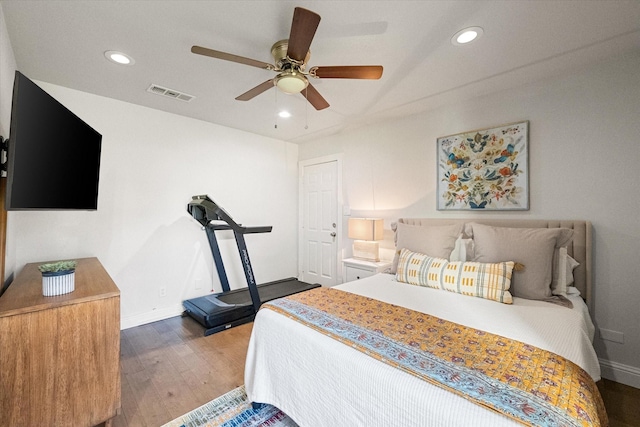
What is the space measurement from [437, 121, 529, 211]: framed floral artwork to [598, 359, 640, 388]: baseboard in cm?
129

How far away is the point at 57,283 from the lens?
57.6 inches

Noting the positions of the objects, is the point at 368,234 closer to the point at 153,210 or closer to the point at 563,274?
the point at 563,274

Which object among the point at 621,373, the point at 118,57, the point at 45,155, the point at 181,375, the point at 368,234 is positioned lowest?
the point at 181,375

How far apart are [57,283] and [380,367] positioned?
5.74ft

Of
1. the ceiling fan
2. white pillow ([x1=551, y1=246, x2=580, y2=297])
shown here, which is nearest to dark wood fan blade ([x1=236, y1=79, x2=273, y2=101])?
the ceiling fan

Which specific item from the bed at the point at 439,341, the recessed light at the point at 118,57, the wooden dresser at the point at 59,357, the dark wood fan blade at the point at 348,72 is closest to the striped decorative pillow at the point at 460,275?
the bed at the point at 439,341

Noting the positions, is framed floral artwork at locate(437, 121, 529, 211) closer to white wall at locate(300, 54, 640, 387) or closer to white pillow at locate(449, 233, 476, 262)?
white wall at locate(300, 54, 640, 387)

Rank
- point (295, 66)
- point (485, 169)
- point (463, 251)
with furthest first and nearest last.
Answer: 1. point (485, 169)
2. point (463, 251)
3. point (295, 66)

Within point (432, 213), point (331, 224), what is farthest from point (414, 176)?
point (331, 224)

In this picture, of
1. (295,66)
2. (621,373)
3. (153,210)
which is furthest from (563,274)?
(153,210)

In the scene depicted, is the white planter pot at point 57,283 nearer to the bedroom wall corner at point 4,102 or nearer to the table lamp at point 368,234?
the bedroom wall corner at point 4,102

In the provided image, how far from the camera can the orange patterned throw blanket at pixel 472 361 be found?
2.78ft

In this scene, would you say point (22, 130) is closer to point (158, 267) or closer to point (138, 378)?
point (138, 378)

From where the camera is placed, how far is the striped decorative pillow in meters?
1.88
